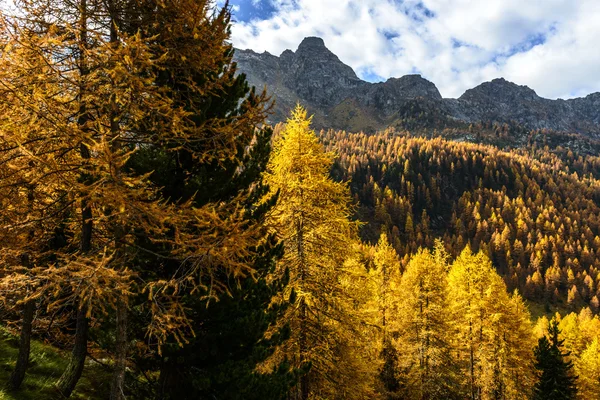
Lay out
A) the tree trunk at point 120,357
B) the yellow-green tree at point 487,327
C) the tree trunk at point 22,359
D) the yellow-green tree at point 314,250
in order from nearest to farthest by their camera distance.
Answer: the tree trunk at point 120,357 < the tree trunk at point 22,359 < the yellow-green tree at point 314,250 < the yellow-green tree at point 487,327

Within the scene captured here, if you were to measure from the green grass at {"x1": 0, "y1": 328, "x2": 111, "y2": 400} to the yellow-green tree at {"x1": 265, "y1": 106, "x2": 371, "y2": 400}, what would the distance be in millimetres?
5759

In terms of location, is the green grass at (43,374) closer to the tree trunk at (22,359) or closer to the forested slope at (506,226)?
the tree trunk at (22,359)

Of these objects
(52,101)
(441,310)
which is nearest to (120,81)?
(52,101)

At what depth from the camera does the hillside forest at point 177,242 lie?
4.94m

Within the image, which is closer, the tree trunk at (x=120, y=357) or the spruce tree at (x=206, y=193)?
the tree trunk at (x=120, y=357)

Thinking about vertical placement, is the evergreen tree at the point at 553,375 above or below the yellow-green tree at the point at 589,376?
above

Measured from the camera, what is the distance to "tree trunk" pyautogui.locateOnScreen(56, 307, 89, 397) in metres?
7.38

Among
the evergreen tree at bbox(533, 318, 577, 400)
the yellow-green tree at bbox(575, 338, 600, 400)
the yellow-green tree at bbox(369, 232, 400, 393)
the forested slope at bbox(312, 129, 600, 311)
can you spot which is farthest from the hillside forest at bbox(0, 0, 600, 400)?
the forested slope at bbox(312, 129, 600, 311)

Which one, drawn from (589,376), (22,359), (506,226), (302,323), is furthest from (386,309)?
(506,226)

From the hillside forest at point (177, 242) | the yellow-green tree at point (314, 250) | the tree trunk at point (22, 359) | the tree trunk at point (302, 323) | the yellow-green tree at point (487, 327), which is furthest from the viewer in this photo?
the yellow-green tree at point (487, 327)

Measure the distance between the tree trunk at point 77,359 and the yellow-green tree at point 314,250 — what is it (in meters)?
5.85

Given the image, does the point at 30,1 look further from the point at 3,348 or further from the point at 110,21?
the point at 3,348

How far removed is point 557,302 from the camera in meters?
108

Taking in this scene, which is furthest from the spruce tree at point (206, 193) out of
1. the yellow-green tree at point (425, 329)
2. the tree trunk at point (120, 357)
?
the yellow-green tree at point (425, 329)
